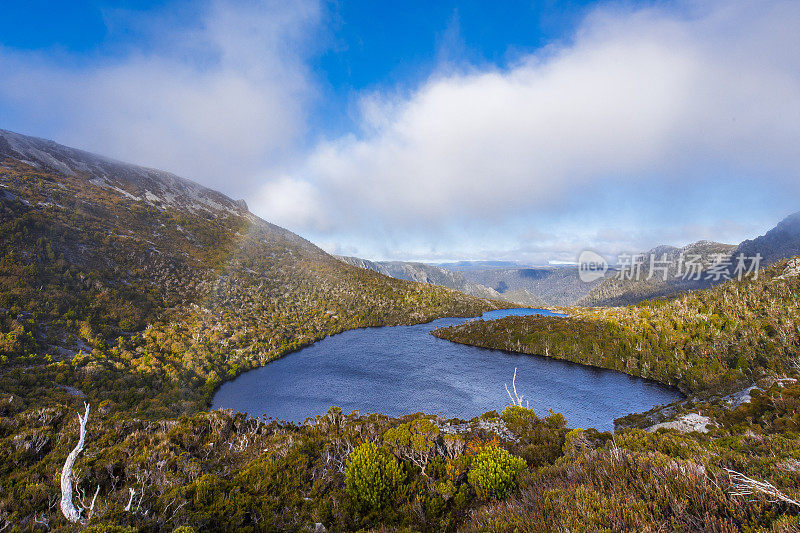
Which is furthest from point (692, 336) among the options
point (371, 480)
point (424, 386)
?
point (371, 480)

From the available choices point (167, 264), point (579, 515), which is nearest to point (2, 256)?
point (167, 264)

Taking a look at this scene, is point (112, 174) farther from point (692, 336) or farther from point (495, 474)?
point (692, 336)

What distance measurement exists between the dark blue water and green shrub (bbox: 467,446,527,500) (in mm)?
34607

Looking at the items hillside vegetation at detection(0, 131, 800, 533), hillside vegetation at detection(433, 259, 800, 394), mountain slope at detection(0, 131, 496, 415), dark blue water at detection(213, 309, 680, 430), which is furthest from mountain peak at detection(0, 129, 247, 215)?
hillside vegetation at detection(433, 259, 800, 394)

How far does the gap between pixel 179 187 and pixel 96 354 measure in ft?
374

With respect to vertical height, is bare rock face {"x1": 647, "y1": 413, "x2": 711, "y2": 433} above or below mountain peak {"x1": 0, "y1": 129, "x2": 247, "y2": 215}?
below

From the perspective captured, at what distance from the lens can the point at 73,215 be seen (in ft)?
238

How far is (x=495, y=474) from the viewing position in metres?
14.8

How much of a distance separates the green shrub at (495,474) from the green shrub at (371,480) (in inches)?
172

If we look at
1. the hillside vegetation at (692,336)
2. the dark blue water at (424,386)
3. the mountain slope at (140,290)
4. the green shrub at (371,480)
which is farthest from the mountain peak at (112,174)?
the green shrub at (371,480)

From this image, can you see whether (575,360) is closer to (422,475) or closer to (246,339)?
(422,475)

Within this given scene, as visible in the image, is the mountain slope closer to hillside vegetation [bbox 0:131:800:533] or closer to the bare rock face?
hillside vegetation [bbox 0:131:800:533]

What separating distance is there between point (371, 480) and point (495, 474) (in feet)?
21.4

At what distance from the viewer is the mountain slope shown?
42.1 metres
